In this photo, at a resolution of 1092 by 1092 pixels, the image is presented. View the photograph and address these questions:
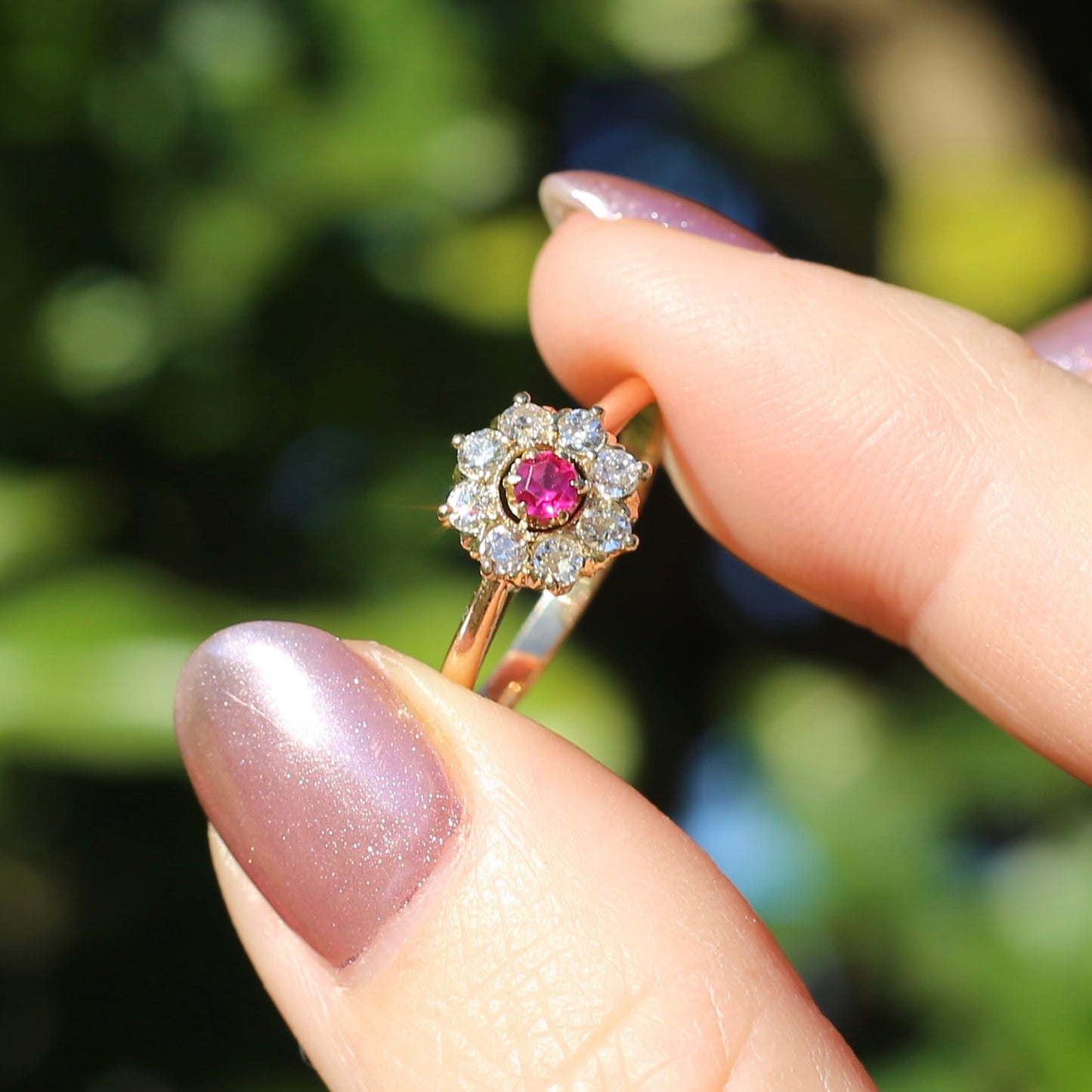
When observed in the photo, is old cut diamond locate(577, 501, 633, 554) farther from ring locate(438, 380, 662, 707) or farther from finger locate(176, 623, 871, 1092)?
finger locate(176, 623, 871, 1092)

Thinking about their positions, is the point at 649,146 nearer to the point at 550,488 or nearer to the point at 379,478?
the point at 379,478

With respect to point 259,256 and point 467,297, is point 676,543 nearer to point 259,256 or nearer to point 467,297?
point 467,297

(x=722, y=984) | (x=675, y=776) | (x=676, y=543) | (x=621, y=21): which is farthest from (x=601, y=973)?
(x=621, y=21)

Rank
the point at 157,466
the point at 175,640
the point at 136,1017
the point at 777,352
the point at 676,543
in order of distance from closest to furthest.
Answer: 1. the point at 777,352
2. the point at 175,640
3. the point at 136,1017
4. the point at 157,466
5. the point at 676,543

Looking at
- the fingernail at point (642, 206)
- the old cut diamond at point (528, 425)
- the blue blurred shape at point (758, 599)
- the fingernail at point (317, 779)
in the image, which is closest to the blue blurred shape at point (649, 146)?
the blue blurred shape at point (758, 599)

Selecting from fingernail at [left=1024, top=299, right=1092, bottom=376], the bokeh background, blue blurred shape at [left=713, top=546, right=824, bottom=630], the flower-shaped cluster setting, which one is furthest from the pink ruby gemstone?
blue blurred shape at [left=713, top=546, right=824, bottom=630]

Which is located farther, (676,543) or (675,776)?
(676,543)

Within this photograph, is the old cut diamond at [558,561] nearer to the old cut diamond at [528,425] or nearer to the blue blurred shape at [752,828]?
the old cut diamond at [528,425]
